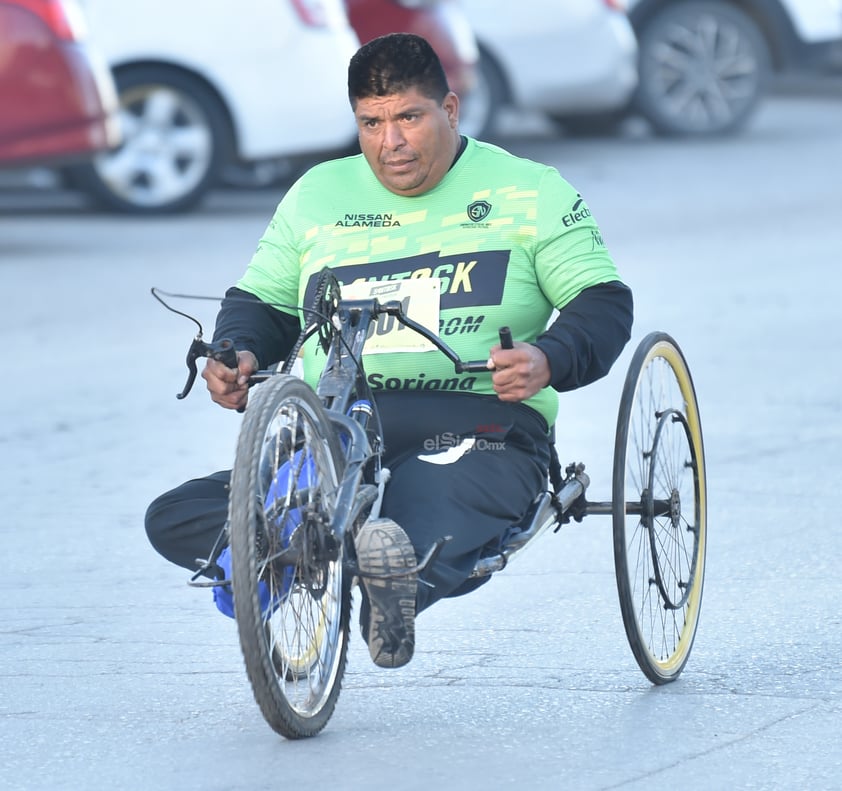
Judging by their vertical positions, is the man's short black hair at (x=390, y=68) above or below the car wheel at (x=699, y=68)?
above

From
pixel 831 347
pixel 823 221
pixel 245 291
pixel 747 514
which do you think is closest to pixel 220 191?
pixel 823 221

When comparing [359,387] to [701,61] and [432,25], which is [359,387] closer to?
[432,25]

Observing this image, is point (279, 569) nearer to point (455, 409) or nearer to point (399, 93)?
point (455, 409)

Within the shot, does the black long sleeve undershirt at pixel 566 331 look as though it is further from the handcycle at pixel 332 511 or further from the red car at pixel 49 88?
the red car at pixel 49 88

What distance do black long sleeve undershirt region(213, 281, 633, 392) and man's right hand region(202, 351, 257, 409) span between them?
0.18 meters

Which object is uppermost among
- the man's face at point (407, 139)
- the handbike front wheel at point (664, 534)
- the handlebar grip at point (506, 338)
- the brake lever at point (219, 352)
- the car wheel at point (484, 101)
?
the man's face at point (407, 139)

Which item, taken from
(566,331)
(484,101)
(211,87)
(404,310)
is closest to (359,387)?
(404,310)

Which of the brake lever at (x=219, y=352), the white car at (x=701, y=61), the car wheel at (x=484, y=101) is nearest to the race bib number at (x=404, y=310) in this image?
the brake lever at (x=219, y=352)

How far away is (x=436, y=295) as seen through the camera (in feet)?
14.9

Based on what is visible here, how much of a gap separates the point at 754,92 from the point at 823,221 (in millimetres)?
4889

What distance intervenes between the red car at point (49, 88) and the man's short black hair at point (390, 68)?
749cm

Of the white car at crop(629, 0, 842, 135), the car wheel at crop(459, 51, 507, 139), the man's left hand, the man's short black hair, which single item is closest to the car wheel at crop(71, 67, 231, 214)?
the car wheel at crop(459, 51, 507, 139)

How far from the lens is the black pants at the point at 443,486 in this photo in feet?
14.1

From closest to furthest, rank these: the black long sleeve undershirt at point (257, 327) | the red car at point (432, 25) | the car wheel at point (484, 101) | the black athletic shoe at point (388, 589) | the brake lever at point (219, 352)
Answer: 1. the black athletic shoe at point (388, 589)
2. the brake lever at point (219, 352)
3. the black long sleeve undershirt at point (257, 327)
4. the red car at point (432, 25)
5. the car wheel at point (484, 101)
